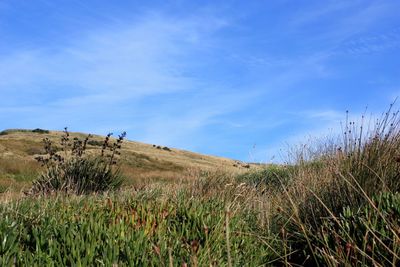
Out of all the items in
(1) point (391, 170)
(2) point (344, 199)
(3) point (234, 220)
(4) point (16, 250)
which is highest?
(1) point (391, 170)

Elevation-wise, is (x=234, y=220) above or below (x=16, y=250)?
above

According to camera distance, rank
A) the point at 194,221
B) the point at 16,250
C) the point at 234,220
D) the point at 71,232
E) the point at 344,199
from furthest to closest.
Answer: the point at 344,199
the point at 234,220
the point at 194,221
the point at 71,232
the point at 16,250

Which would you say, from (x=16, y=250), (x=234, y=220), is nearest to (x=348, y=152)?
(x=234, y=220)

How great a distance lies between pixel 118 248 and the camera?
14.2 feet

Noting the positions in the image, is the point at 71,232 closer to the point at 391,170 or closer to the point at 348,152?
the point at 391,170

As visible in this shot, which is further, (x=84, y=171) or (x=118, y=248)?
(x=84, y=171)

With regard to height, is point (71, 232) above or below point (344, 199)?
below

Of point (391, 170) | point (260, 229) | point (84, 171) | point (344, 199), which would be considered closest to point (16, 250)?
point (260, 229)

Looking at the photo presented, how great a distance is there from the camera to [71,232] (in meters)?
4.74

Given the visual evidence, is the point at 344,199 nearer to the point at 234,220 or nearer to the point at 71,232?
the point at 234,220

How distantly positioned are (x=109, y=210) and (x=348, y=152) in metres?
4.54

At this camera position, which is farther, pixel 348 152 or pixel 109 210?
pixel 348 152

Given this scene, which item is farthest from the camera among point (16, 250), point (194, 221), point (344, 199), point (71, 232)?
point (344, 199)

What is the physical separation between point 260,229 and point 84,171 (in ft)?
23.8
